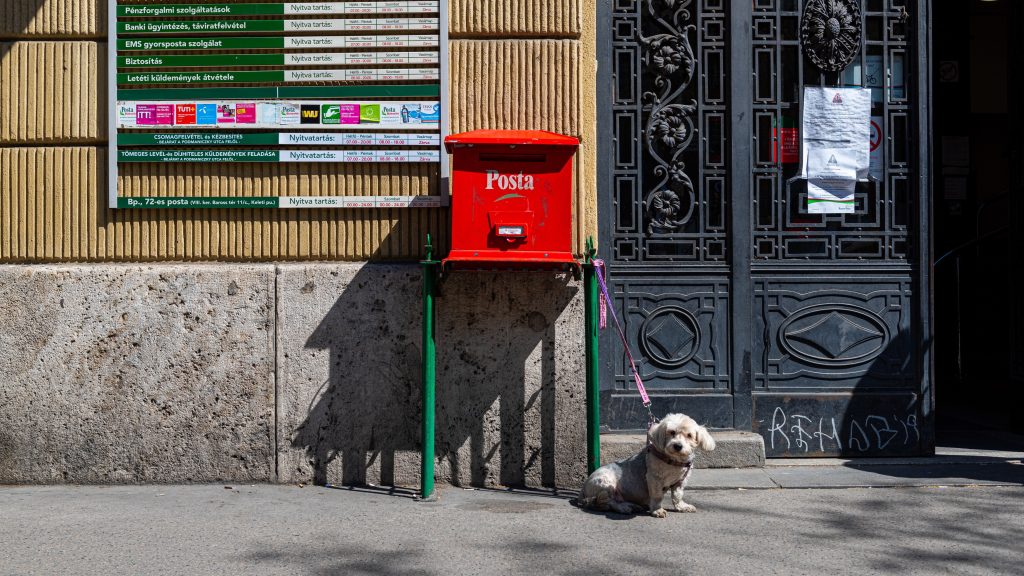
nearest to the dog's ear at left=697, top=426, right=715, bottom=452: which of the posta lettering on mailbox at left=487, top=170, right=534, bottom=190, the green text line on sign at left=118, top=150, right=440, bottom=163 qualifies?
the posta lettering on mailbox at left=487, top=170, right=534, bottom=190

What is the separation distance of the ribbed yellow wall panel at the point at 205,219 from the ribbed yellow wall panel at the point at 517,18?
1057mm

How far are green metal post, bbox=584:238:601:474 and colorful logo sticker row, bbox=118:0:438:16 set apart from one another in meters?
2.13

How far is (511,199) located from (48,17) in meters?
3.55

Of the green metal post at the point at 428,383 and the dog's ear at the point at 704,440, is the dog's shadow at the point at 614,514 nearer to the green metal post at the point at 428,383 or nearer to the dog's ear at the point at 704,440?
the dog's ear at the point at 704,440

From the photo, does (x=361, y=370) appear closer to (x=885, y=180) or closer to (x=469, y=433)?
(x=469, y=433)

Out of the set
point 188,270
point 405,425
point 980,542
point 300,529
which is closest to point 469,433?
point 405,425

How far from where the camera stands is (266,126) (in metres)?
6.26

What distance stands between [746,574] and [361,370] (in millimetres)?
2963

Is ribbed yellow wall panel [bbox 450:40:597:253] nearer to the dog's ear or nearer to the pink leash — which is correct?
the pink leash

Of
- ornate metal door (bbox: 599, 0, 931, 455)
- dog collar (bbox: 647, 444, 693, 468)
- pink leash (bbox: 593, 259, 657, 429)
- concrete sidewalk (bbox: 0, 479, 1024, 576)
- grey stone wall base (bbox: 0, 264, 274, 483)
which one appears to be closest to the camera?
concrete sidewalk (bbox: 0, 479, 1024, 576)

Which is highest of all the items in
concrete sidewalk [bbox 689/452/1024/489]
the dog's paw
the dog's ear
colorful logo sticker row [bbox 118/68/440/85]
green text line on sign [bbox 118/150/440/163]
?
colorful logo sticker row [bbox 118/68/440/85]

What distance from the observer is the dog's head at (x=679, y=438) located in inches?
200

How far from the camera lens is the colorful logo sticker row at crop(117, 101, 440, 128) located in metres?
6.24

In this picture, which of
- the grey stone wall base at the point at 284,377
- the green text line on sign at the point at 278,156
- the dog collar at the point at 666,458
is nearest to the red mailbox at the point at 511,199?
the grey stone wall base at the point at 284,377
